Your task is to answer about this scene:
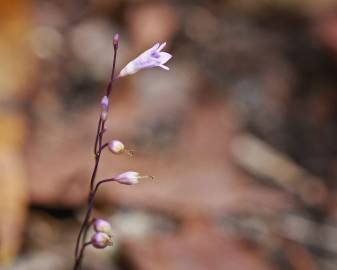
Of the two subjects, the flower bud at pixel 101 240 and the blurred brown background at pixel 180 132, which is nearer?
the flower bud at pixel 101 240

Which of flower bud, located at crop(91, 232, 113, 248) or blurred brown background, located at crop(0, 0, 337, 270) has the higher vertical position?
flower bud, located at crop(91, 232, 113, 248)

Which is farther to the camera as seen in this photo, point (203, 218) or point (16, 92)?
point (16, 92)

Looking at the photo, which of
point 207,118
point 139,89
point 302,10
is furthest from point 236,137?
point 302,10

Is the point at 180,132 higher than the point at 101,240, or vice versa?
the point at 101,240

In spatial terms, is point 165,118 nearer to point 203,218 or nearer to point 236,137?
point 236,137

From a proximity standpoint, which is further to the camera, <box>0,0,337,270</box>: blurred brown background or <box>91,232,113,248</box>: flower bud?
<box>0,0,337,270</box>: blurred brown background

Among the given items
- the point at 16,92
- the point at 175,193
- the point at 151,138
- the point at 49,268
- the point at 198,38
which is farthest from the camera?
the point at 198,38

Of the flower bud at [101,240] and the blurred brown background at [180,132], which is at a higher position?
the flower bud at [101,240]

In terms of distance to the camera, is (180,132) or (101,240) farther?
(180,132)
